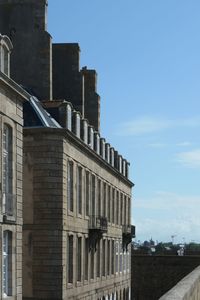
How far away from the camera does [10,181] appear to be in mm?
28828

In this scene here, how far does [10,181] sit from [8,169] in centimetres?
44

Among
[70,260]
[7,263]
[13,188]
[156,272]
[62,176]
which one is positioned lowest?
[156,272]

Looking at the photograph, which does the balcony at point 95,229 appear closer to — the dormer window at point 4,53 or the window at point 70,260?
the window at point 70,260

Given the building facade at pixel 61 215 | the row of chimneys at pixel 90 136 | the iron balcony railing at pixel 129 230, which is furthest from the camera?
the iron balcony railing at pixel 129 230

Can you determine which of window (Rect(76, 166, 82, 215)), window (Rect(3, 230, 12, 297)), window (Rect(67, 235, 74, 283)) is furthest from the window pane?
window (Rect(3, 230, 12, 297))

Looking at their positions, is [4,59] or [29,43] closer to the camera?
[4,59]

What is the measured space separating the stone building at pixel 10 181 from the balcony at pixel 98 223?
48.3 feet

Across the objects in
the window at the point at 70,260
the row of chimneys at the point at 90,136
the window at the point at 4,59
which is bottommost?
the window at the point at 70,260

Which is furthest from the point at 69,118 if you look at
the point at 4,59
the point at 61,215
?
the point at 4,59

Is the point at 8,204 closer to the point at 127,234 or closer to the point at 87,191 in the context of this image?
the point at 87,191

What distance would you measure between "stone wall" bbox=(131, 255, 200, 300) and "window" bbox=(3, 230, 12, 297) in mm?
50801

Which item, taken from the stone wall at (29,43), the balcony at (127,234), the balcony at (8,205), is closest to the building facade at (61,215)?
the stone wall at (29,43)

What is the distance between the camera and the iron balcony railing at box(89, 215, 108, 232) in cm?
4417

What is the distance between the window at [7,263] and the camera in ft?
92.8
